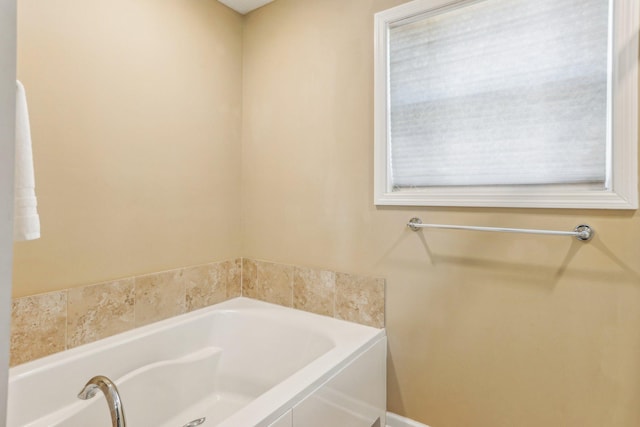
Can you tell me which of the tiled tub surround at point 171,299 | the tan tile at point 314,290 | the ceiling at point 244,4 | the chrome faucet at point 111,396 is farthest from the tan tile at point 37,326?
the ceiling at point 244,4

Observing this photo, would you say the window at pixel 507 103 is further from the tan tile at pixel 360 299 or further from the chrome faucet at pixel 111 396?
the chrome faucet at pixel 111 396

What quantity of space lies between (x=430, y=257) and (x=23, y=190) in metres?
1.56

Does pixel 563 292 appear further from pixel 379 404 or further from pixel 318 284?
pixel 318 284

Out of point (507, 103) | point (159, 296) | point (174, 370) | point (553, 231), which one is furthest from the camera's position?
point (159, 296)

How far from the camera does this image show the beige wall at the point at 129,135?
149 cm

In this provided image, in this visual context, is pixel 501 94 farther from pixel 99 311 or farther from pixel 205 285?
pixel 99 311

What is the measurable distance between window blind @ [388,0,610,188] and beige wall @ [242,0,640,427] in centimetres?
16

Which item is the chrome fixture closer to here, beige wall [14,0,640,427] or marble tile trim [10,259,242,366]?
marble tile trim [10,259,242,366]

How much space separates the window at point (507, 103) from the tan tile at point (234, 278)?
1127 mm

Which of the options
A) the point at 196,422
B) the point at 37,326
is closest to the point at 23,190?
the point at 37,326

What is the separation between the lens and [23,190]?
3.04 feet

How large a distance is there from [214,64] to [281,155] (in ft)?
2.30

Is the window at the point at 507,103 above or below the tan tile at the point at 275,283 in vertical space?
above

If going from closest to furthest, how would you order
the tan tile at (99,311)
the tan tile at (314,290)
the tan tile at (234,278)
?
the tan tile at (99,311) → the tan tile at (314,290) → the tan tile at (234,278)
